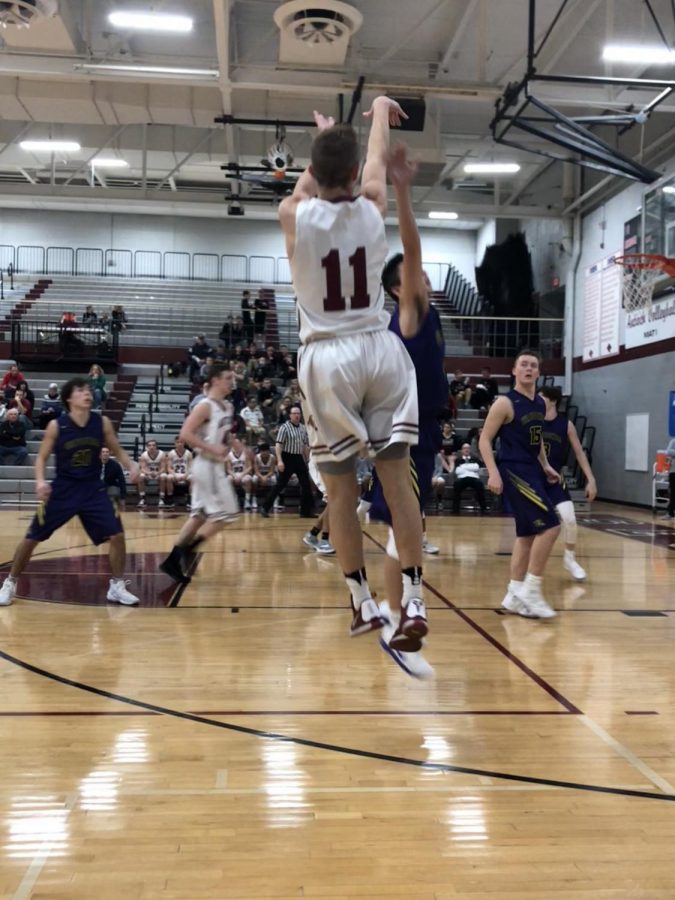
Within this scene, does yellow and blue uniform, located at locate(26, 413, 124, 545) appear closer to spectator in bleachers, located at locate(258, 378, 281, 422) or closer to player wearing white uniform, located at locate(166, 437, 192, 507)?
player wearing white uniform, located at locate(166, 437, 192, 507)

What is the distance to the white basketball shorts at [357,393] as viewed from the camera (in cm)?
319

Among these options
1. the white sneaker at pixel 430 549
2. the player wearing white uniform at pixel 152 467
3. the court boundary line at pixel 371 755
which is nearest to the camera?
the court boundary line at pixel 371 755

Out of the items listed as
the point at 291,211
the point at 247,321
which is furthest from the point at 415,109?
the point at 247,321

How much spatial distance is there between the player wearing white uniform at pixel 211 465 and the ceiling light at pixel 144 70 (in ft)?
27.6

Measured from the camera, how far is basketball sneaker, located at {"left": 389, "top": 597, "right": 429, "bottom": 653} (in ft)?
10.9

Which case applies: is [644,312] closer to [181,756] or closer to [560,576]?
[560,576]

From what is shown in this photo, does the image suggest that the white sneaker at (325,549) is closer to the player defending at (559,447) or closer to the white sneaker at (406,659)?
the player defending at (559,447)

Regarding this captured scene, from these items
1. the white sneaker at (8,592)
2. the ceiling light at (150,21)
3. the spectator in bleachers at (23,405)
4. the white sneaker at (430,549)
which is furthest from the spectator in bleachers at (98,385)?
the white sneaker at (8,592)

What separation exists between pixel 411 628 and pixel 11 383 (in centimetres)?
1721

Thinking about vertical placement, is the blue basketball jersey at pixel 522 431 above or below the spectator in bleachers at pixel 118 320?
below

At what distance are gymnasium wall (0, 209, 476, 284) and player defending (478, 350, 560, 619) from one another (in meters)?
24.1

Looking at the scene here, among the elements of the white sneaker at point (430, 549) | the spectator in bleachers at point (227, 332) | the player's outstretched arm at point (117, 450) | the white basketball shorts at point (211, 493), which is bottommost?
the white sneaker at point (430, 549)

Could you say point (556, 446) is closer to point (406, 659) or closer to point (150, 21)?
point (406, 659)

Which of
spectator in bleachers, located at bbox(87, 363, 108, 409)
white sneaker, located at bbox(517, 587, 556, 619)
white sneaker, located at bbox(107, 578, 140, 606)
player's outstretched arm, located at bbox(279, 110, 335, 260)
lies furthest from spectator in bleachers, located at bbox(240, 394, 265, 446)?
player's outstretched arm, located at bbox(279, 110, 335, 260)
